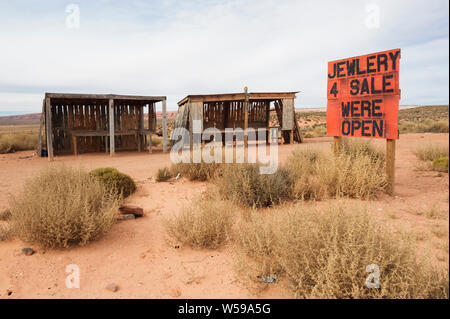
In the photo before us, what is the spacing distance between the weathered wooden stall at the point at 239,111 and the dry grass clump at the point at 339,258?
10893mm

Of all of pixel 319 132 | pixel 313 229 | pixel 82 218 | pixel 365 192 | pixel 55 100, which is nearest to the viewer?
pixel 313 229

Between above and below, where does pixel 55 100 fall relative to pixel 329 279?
above

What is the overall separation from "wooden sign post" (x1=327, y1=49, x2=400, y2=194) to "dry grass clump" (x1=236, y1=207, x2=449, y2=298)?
3.16m

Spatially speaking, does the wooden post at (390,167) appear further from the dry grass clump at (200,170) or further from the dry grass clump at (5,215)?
the dry grass clump at (5,215)

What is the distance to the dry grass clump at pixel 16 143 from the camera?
14364mm

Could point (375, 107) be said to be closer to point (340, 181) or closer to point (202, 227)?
point (340, 181)

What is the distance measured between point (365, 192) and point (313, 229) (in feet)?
9.30

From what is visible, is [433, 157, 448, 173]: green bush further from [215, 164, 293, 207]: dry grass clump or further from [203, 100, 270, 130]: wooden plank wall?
[203, 100, 270, 130]: wooden plank wall

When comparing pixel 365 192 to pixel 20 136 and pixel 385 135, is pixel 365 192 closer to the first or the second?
pixel 385 135

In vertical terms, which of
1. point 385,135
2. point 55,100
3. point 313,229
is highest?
point 55,100

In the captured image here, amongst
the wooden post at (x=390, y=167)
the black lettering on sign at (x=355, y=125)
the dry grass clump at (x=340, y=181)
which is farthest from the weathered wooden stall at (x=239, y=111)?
the wooden post at (x=390, y=167)
